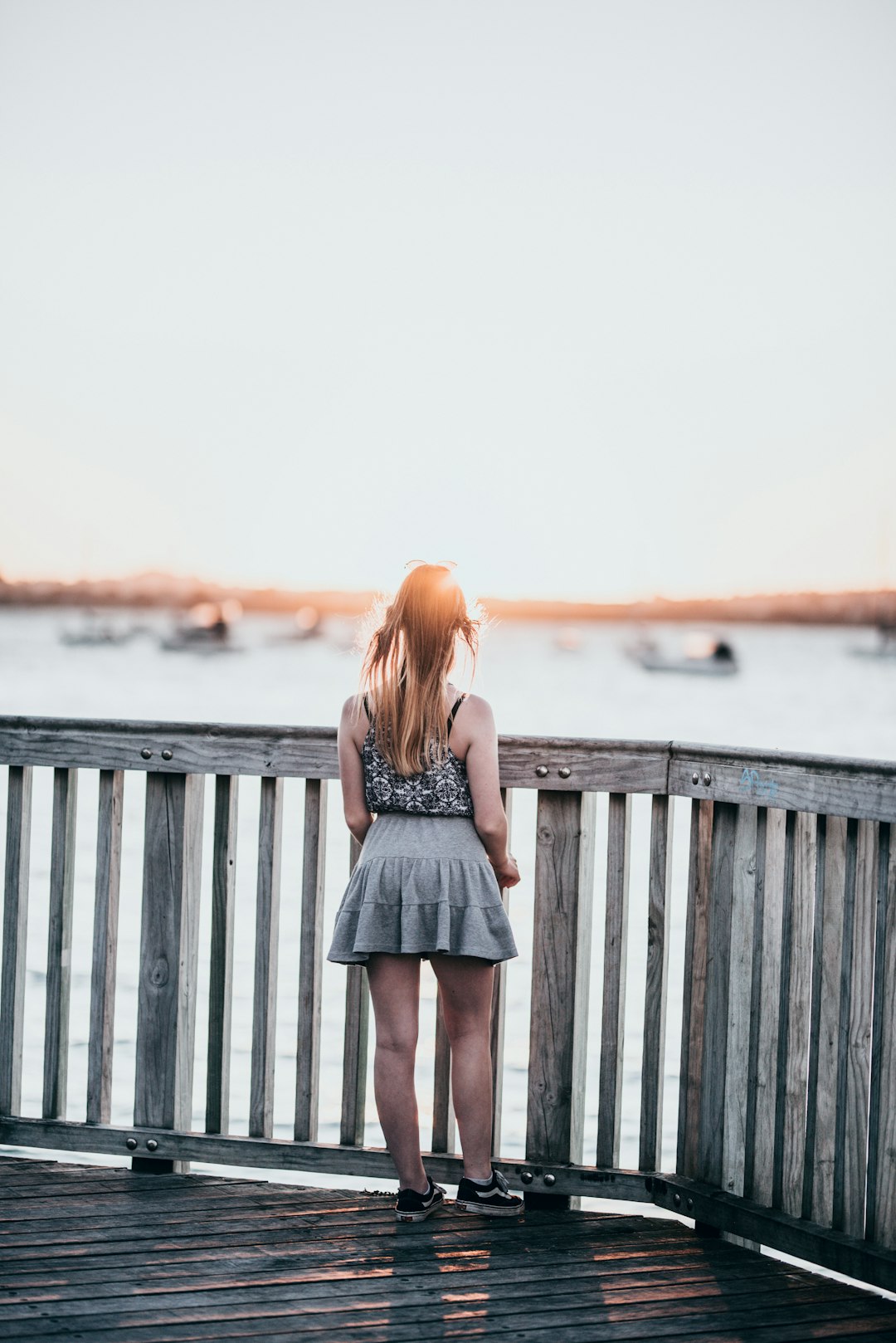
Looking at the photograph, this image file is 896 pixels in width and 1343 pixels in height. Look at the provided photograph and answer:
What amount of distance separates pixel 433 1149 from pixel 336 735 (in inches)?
45.0

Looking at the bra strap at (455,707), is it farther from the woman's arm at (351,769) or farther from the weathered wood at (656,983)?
the weathered wood at (656,983)

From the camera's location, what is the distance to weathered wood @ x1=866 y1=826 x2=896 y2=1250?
2.85 m

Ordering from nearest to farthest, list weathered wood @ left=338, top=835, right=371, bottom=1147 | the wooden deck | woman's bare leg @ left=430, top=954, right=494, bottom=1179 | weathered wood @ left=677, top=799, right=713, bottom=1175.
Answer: the wooden deck < woman's bare leg @ left=430, top=954, right=494, bottom=1179 < weathered wood @ left=677, top=799, right=713, bottom=1175 < weathered wood @ left=338, top=835, right=371, bottom=1147

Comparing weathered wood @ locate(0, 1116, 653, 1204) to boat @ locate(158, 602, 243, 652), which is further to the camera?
boat @ locate(158, 602, 243, 652)

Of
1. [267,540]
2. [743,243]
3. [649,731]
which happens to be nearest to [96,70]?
[743,243]

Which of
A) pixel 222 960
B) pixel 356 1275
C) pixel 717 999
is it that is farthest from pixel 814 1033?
pixel 222 960

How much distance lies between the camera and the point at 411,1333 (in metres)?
2.60

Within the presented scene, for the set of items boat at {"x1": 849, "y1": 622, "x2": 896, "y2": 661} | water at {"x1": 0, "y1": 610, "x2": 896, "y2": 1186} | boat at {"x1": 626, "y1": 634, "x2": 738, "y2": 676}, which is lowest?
water at {"x1": 0, "y1": 610, "x2": 896, "y2": 1186}

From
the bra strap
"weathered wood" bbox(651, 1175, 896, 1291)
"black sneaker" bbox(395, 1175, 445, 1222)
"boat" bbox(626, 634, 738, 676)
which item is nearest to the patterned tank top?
the bra strap

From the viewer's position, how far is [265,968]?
3502mm

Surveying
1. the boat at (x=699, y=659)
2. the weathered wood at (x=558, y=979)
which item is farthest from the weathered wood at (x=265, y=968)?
the boat at (x=699, y=659)

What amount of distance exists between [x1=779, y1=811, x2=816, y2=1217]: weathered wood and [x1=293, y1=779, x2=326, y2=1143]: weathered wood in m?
1.21

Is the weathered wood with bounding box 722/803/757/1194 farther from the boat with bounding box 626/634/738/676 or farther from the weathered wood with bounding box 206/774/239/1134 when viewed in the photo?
the boat with bounding box 626/634/738/676

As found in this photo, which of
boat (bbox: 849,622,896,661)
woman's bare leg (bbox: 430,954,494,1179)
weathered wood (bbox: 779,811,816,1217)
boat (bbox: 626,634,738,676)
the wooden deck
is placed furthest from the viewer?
boat (bbox: 849,622,896,661)
